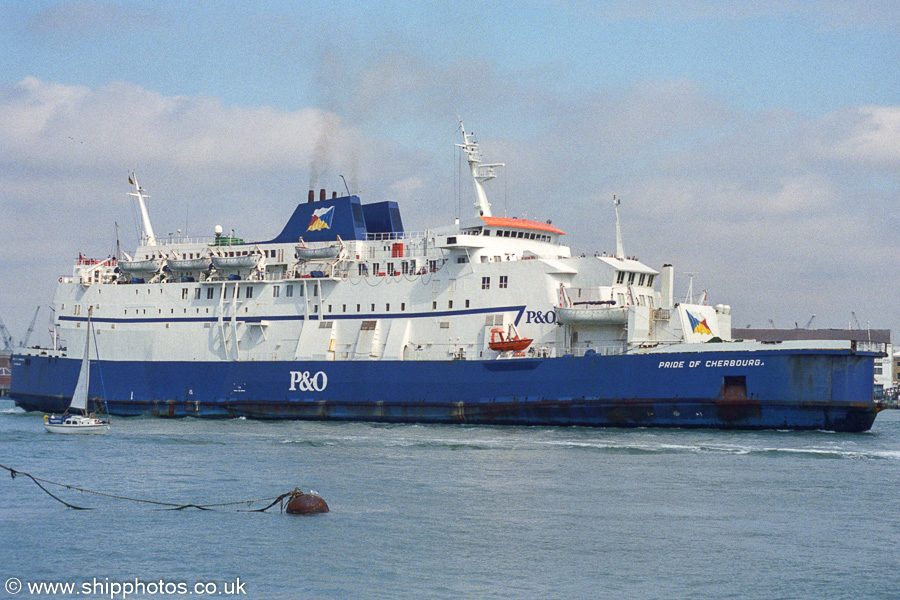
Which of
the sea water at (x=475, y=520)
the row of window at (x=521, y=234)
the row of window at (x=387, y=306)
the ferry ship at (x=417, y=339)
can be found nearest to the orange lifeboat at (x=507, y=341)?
the ferry ship at (x=417, y=339)

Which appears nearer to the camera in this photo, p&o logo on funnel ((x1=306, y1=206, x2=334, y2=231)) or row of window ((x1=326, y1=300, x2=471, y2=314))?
row of window ((x1=326, y1=300, x2=471, y2=314))

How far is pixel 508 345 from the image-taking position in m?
35.7

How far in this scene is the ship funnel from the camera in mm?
35781

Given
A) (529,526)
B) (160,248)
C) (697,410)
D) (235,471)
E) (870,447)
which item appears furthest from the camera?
(160,248)

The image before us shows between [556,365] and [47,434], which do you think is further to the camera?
[47,434]

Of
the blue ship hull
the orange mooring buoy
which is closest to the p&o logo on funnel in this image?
the blue ship hull

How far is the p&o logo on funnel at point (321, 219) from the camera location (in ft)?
136

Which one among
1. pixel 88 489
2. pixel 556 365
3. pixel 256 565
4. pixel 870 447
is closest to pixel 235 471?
pixel 88 489

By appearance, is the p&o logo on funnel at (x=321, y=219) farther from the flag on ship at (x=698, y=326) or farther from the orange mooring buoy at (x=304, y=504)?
the orange mooring buoy at (x=304, y=504)

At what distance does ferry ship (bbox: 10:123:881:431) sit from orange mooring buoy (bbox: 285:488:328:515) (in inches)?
584

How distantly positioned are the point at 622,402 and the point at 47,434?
2004 cm

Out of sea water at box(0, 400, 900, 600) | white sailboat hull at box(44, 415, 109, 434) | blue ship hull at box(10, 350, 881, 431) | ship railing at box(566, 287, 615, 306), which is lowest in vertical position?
sea water at box(0, 400, 900, 600)

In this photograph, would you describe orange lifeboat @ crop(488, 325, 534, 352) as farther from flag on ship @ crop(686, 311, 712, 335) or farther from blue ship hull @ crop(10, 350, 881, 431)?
flag on ship @ crop(686, 311, 712, 335)

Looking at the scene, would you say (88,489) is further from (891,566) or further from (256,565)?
(891,566)
